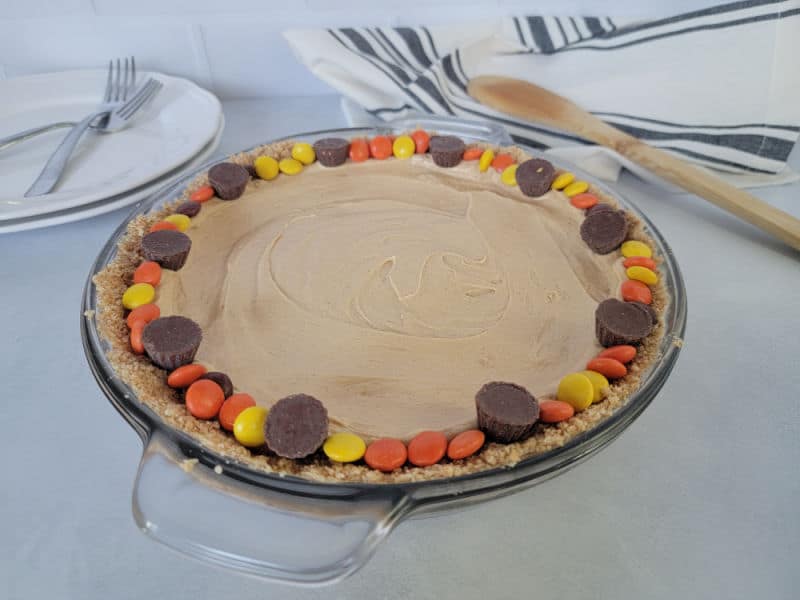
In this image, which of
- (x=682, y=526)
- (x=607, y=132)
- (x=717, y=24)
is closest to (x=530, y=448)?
(x=682, y=526)

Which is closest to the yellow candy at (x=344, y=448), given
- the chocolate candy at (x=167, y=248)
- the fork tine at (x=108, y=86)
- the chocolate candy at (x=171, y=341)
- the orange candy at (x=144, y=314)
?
the chocolate candy at (x=171, y=341)

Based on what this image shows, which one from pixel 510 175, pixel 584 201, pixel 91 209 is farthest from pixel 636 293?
pixel 91 209

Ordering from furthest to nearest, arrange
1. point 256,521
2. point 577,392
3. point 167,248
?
point 167,248 < point 577,392 < point 256,521

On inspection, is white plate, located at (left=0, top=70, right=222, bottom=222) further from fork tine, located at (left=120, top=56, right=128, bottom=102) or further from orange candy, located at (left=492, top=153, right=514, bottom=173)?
orange candy, located at (left=492, top=153, right=514, bottom=173)

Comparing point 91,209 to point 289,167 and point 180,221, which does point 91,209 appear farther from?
point 289,167

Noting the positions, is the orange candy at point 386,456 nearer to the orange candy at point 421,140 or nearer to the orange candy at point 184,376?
the orange candy at point 184,376

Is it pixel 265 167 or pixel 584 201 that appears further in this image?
pixel 265 167

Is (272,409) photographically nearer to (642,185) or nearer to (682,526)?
(682,526)

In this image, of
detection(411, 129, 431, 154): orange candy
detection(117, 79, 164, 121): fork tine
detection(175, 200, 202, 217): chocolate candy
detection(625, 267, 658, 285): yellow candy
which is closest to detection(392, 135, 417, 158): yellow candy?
detection(411, 129, 431, 154): orange candy
